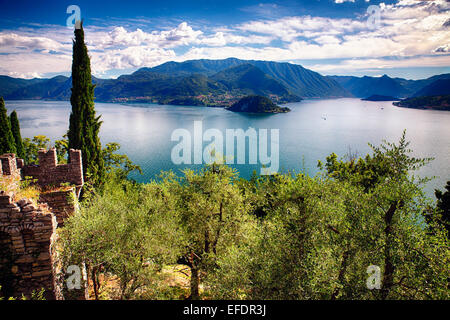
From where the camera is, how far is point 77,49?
28.5 meters

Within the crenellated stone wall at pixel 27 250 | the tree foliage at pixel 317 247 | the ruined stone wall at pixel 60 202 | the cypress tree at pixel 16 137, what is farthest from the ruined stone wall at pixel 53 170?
the cypress tree at pixel 16 137

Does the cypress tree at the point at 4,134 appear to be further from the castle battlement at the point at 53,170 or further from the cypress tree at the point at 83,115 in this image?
the castle battlement at the point at 53,170

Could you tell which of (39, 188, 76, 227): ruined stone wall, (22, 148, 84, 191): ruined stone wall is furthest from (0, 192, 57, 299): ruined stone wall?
(22, 148, 84, 191): ruined stone wall

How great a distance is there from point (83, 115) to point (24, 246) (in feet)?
75.2

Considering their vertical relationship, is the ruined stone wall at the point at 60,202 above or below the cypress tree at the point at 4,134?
below

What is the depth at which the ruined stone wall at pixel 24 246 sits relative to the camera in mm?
8539

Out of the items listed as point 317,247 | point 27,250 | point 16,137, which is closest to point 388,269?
point 317,247

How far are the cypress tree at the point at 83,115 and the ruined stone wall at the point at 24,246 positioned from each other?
65.1 feet

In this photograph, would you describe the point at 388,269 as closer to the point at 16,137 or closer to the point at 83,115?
the point at 83,115

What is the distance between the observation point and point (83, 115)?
28109 mm

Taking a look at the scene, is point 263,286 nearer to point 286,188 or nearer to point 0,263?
point 286,188

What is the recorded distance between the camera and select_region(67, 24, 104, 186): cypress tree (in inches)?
1088

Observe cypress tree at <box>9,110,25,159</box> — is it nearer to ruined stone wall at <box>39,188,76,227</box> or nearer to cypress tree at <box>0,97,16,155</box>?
cypress tree at <box>0,97,16,155</box>
